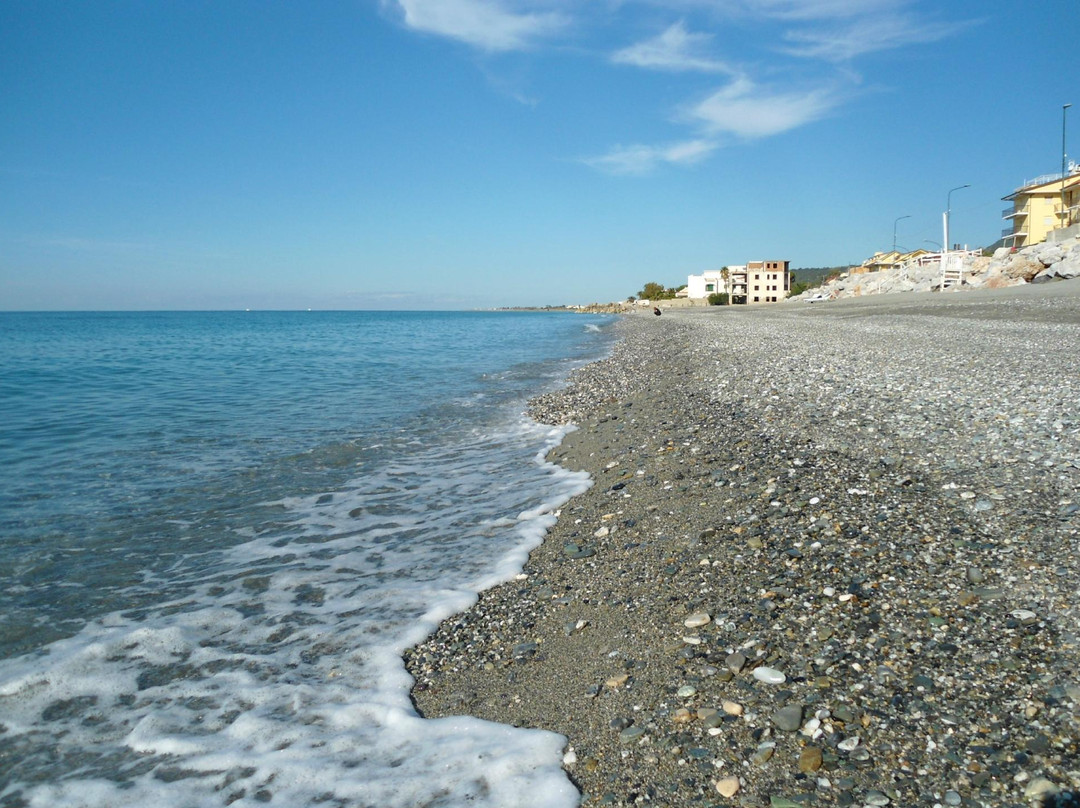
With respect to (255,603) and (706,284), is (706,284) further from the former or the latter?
(255,603)

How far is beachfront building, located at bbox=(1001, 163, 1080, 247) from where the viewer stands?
176ft

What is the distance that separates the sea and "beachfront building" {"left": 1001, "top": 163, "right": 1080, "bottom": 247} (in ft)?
213

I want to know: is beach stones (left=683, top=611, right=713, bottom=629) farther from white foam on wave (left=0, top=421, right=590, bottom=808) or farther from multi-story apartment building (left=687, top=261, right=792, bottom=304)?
multi-story apartment building (left=687, top=261, right=792, bottom=304)

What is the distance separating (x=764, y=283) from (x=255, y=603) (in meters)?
126

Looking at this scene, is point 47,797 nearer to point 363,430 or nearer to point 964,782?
point 964,782

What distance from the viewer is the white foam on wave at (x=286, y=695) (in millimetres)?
3066

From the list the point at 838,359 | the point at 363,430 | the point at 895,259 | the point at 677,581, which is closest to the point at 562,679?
the point at 677,581

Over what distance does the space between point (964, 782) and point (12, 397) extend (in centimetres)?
2332

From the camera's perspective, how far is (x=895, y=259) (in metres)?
100

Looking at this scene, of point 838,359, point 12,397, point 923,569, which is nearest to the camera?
point 923,569

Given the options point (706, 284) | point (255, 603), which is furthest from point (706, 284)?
point (255, 603)

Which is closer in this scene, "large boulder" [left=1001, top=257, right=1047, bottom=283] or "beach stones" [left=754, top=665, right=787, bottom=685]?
"beach stones" [left=754, top=665, right=787, bottom=685]

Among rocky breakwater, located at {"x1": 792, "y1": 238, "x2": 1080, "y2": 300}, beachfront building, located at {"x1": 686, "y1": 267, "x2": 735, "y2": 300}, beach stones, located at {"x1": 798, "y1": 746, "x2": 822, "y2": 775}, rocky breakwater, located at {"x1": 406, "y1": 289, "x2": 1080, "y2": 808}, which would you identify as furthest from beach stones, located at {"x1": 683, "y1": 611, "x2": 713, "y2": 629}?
beachfront building, located at {"x1": 686, "y1": 267, "x2": 735, "y2": 300}

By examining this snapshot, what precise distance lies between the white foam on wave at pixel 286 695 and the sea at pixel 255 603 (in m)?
0.01
